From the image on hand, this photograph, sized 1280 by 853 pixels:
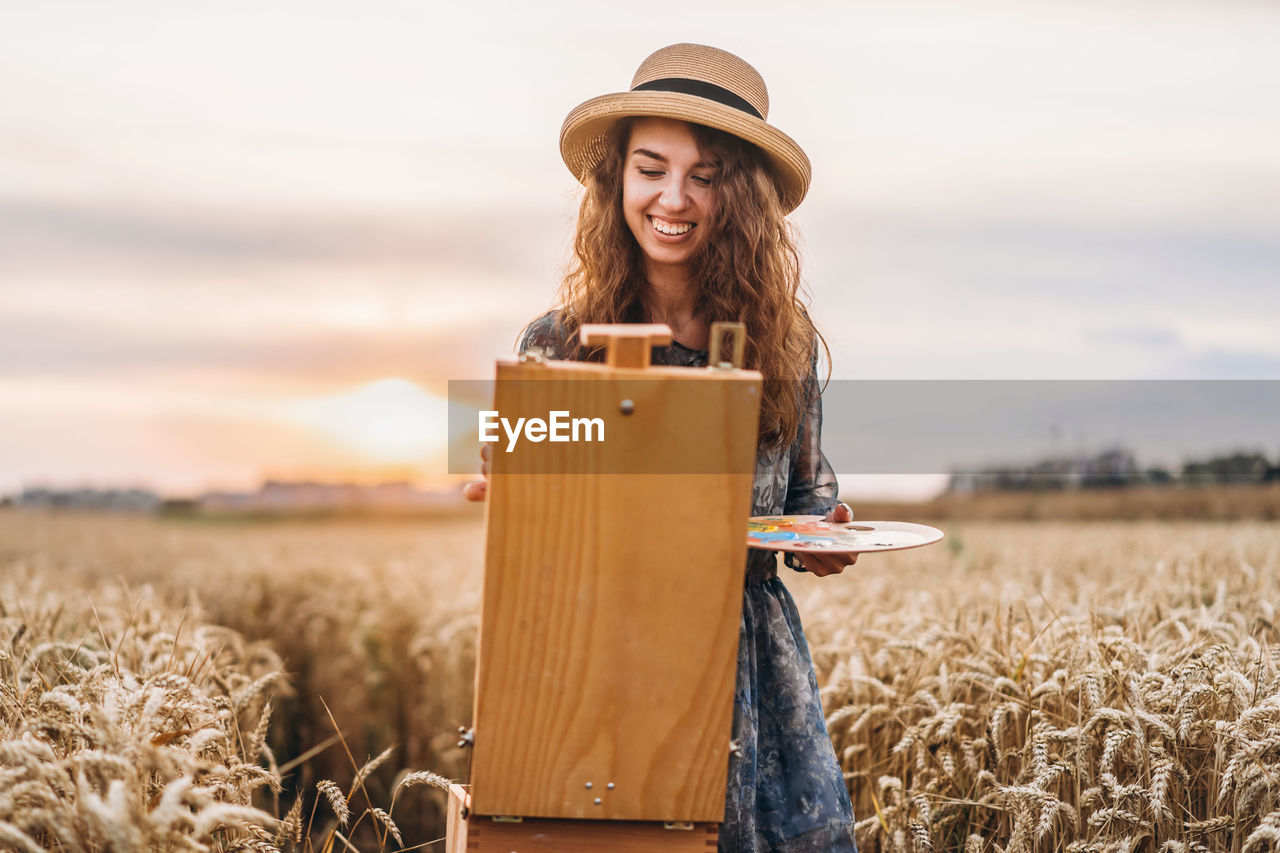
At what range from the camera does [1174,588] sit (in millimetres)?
4883

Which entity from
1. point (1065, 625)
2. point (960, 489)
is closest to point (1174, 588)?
point (1065, 625)

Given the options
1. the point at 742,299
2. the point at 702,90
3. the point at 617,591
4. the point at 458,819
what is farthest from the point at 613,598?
the point at 702,90

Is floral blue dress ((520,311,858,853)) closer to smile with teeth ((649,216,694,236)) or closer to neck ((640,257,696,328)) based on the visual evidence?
neck ((640,257,696,328))

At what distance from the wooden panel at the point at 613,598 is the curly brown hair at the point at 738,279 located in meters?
0.98

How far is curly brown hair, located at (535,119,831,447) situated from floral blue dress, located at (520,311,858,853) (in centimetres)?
11

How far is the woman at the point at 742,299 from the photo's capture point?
2432mm

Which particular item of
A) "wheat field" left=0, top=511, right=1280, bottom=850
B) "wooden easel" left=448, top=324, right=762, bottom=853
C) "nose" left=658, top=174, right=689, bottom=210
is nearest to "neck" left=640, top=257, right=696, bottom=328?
"nose" left=658, top=174, right=689, bottom=210

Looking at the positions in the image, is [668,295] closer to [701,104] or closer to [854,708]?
[701,104]

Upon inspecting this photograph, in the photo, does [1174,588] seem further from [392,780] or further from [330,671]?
[330,671]

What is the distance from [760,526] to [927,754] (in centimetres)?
173

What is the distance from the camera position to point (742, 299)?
8.59 feet

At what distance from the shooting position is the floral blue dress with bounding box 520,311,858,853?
2350mm

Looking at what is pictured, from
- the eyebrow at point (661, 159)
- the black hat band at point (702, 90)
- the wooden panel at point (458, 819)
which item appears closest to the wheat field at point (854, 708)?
the wooden panel at point (458, 819)

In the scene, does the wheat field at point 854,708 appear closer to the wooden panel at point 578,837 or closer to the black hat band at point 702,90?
the wooden panel at point 578,837
